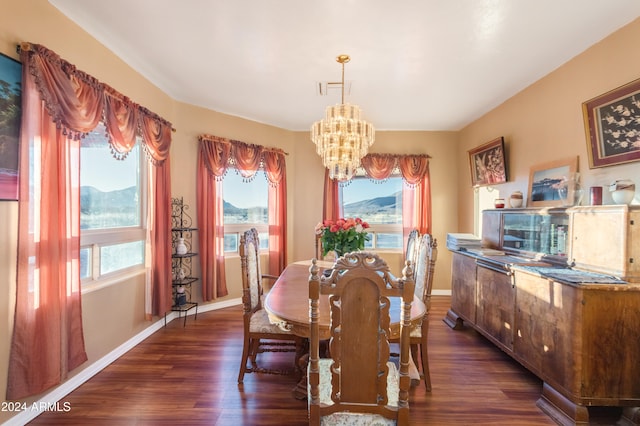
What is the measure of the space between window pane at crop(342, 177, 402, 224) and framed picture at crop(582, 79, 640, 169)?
9.10 ft

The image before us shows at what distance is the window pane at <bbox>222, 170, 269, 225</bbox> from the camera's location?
4.25 metres

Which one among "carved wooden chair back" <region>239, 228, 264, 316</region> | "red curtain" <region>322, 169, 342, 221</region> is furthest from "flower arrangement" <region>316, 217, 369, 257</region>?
"red curtain" <region>322, 169, 342, 221</region>

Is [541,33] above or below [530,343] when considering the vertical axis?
above

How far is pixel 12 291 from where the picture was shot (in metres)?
1.75

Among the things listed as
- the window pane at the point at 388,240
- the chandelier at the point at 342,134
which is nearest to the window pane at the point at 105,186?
the chandelier at the point at 342,134

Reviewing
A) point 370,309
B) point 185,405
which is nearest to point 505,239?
point 370,309

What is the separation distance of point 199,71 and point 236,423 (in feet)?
9.89

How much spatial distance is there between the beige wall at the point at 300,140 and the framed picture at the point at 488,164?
13cm

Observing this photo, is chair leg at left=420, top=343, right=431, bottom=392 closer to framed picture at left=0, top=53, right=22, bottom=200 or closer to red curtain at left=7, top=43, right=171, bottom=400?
red curtain at left=7, top=43, right=171, bottom=400

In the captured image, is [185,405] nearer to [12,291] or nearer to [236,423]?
[236,423]

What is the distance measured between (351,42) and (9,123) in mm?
2332

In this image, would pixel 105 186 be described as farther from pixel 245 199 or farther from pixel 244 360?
pixel 244 360

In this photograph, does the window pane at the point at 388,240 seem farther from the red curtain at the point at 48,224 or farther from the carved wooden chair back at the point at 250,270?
the red curtain at the point at 48,224

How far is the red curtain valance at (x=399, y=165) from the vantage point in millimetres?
4664
